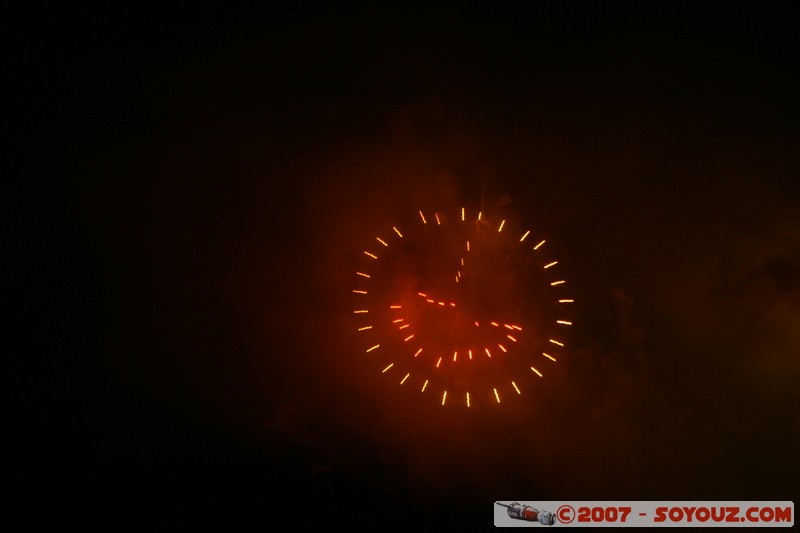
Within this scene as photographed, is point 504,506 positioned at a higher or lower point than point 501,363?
lower

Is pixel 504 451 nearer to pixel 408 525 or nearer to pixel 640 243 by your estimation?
pixel 408 525

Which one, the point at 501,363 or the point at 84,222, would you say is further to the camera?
the point at 84,222

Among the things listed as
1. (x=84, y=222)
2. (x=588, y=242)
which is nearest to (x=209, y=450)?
(x=84, y=222)

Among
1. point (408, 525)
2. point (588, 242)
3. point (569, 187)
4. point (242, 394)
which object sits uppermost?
point (569, 187)

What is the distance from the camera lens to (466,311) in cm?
706

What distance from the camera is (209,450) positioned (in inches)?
286

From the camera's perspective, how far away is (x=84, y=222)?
757 cm

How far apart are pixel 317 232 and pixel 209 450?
2.80 metres

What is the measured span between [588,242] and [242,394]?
434 cm

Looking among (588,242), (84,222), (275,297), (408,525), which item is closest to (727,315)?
(588,242)

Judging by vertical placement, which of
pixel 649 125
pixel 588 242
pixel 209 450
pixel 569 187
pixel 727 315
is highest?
pixel 649 125

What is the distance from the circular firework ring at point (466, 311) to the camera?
707cm

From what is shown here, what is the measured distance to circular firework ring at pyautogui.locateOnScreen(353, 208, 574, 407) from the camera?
707 cm

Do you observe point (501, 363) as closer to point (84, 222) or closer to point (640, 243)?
point (640, 243)
